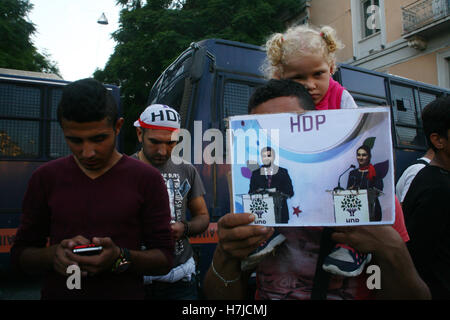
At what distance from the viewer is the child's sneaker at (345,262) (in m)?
0.99

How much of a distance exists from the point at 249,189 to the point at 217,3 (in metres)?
13.2

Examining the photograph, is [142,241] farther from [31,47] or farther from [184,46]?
[31,47]

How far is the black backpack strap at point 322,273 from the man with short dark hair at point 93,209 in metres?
0.65

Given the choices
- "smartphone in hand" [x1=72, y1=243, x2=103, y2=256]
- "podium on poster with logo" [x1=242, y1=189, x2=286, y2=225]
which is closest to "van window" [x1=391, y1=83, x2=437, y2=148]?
"podium on poster with logo" [x1=242, y1=189, x2=286, y2=225]

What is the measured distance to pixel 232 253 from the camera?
3.37 feet

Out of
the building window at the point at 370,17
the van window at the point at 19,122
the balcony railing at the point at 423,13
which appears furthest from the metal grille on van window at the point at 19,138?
the building window at the point at 370,17

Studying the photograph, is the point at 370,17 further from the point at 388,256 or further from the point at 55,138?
the point at 388,256

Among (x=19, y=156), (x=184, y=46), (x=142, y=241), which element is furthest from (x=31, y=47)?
(x=142, y=241)

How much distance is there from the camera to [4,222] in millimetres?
3977

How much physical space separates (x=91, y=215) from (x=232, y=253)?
61 centimetres

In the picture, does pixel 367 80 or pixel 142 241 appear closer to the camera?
pixel 142 241

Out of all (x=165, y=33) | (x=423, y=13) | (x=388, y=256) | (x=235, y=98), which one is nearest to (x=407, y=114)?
(x=235, y=98)

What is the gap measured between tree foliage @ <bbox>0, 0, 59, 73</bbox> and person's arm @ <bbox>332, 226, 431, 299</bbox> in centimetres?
1345

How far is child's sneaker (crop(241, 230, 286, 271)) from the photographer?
42.9 inches
